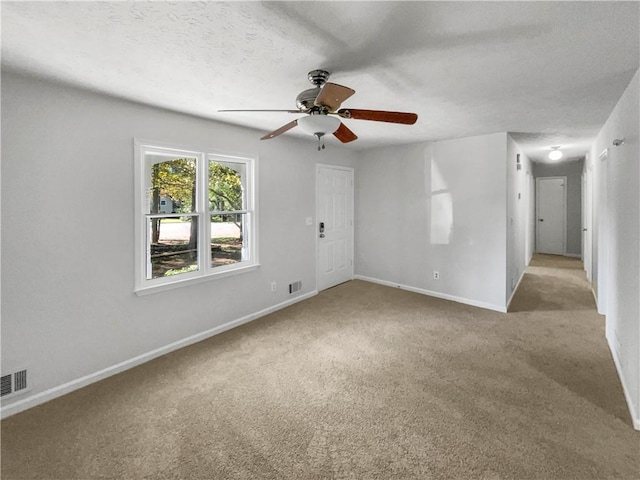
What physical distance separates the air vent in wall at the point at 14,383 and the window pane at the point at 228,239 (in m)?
1.74

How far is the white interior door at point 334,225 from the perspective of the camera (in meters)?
4.90

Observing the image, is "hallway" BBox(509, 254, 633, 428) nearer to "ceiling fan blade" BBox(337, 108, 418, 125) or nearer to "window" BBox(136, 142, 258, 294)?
"ceiling fan blade" BBox(337, 108, 418, 125)

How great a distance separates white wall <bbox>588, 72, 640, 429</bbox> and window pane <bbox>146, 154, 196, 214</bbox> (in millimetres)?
3721

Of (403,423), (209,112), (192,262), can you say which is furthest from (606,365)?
(209,112)

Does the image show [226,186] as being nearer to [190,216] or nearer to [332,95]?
[190,216]

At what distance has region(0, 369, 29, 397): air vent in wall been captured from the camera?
214cm

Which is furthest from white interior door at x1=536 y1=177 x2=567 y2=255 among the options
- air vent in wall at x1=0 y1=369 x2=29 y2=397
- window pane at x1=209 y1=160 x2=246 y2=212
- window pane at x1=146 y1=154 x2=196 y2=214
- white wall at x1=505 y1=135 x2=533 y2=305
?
air vent in wall at x1=0 y1=369 x2=29 y2=397

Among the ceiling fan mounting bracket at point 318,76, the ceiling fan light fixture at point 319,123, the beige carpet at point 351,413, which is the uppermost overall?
the ceiling fan mounting bracket at point 318,76

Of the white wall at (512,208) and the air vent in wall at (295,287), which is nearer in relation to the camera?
the white wall at (512,208)

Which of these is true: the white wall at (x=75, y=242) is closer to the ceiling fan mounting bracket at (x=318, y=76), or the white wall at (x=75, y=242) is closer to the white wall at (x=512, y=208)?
the ceiling fan mounting bracket at (x=318, y=76)

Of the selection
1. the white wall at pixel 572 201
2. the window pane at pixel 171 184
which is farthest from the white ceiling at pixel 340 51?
→ the white wall at pixel 572 201

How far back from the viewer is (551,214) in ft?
26.0

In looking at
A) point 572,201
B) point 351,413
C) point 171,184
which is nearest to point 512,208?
point 351,413

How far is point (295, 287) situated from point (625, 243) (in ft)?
11.5
